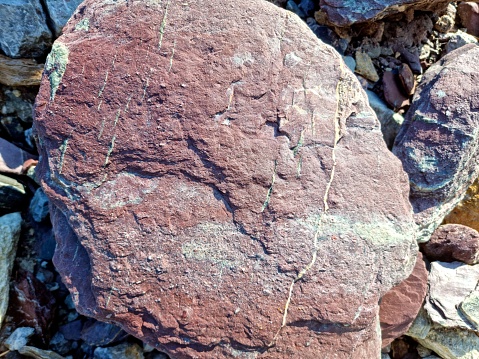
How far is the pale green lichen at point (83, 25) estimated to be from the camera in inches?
55.3

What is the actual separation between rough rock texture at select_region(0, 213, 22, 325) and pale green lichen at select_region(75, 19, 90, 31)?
3.05ft

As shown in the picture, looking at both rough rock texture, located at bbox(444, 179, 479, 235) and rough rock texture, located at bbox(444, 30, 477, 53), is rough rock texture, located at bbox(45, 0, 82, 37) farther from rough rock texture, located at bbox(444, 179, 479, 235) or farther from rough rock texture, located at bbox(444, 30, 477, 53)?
rough rock texture, located at bbox(444, 179, 479, 235)

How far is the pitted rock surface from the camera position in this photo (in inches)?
52.1

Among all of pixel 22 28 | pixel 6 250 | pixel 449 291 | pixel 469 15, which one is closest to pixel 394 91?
pixel 469 15

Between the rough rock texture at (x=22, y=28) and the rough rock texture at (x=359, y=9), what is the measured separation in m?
1.33

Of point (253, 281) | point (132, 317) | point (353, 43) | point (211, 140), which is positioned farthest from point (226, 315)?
point (353, 43)

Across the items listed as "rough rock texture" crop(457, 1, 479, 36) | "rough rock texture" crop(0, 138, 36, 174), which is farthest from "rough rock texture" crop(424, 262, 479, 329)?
"rough rock texture" crop(0, 138, 36, 174)

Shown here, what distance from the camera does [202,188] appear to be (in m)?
1.36

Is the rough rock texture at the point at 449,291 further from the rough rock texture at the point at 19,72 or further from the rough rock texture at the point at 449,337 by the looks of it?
the rough rock texture at the point at 19,72

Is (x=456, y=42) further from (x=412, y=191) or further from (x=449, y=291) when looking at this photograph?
(x=449, y=291)

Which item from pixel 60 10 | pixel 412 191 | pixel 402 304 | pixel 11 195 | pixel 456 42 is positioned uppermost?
pixel 456 42

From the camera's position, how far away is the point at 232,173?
4.43 feet

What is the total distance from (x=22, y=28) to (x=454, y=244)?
218cm

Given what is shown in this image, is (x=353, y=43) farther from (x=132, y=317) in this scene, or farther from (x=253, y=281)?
(x=132, y=317)
